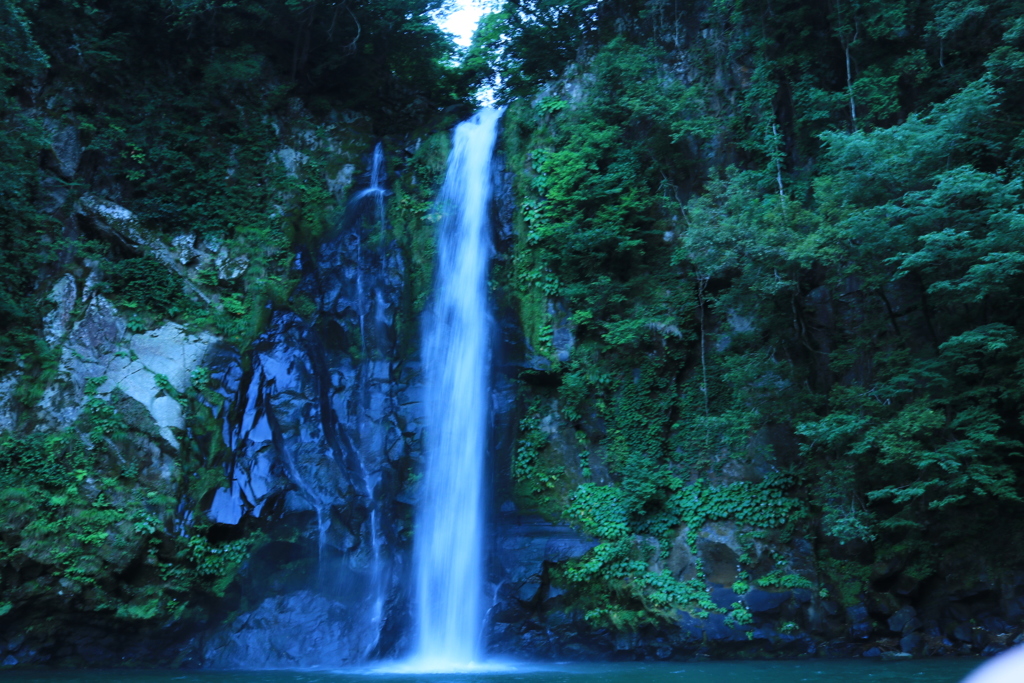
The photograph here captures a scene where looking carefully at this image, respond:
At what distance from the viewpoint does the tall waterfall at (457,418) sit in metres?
11.6

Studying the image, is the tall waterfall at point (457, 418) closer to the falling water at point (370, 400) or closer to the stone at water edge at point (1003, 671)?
the falling water at point (370, 400)

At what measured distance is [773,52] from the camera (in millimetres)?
14469

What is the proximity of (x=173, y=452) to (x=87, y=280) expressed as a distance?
3813 mm

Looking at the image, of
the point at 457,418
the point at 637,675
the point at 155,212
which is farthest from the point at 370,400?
the point at 637,675

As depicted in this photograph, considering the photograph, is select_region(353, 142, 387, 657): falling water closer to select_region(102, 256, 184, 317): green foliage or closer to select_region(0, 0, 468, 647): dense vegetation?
select_region(0, 0, 468, 647): dense vegetation

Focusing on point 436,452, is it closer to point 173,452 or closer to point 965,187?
point 173,452

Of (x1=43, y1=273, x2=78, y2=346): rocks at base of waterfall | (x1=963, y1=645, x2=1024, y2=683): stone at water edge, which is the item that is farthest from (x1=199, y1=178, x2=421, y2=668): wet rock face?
(x1=963, y1=645, x2=1024, y2=683): stone at water edge

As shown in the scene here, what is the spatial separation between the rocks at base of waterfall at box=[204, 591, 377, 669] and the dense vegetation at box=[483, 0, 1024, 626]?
11.8ft

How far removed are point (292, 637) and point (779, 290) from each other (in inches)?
369

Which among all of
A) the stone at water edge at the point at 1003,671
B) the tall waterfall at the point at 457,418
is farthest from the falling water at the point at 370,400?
the stone at water edge at the point at 1003,671

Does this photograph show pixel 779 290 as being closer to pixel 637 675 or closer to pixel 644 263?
pixel 644 263

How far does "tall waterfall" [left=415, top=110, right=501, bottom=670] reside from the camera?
11.6 meters

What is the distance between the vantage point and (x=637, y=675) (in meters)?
8.95


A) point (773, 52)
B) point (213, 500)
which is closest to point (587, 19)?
point (773, 52)
